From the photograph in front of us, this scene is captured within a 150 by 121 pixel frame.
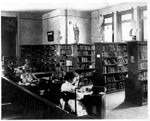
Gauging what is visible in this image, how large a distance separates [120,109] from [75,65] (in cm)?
344

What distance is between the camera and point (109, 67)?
25.0 feet

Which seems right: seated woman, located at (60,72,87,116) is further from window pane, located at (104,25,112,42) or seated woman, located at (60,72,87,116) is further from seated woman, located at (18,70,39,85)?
window pane, located at (104,25,112,42)

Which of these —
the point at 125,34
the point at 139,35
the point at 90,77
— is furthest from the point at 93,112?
the point at 125,34

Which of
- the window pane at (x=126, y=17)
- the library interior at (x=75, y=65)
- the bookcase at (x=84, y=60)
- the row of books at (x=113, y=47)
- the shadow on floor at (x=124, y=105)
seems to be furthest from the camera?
the window pane at (x=126, y=17)

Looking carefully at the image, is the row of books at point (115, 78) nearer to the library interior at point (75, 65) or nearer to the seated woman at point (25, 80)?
the library interior at point (75, 65)

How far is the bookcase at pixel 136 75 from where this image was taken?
5.55m

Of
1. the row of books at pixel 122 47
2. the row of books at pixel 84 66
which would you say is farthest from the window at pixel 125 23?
the row of books at pixel 84 66

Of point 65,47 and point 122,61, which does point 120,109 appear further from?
point 65,47

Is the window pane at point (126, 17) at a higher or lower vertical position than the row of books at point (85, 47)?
higher

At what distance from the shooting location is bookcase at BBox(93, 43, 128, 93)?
7477 mm

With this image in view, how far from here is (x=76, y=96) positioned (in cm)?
473

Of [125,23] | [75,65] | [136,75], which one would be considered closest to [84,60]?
[75,65]

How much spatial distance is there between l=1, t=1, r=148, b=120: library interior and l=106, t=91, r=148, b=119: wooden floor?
17mm

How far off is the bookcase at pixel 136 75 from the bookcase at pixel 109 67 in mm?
1471
